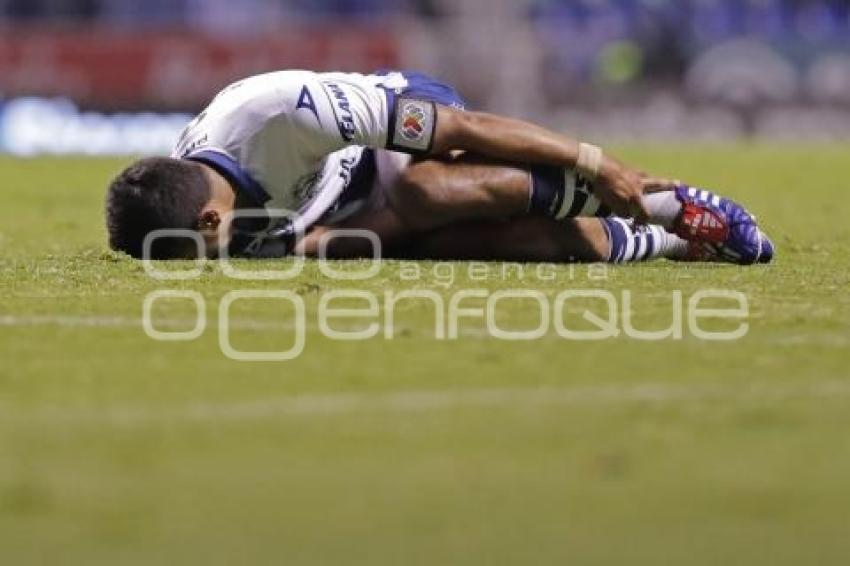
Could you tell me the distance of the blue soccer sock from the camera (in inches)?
313

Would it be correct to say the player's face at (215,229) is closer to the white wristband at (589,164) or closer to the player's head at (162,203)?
the player's head at (162,203)

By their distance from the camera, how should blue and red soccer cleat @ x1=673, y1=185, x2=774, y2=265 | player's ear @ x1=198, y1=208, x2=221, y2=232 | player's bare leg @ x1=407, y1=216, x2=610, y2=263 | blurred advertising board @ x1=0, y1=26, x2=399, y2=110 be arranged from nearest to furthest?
player's ear @ x1=198, y1=208, x2=221, y2=232 < blue and red soccer cleat @ x1=673, y1=185, x2=774, y2=265 < player's bare leg @ x1=407, y1=216, x2=610, y2=263 < blurred advertising board @ x1=0, y1=26, x2=399, y2=110

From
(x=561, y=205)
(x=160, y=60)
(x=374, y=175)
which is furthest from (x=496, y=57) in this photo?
(x=561, y=205)

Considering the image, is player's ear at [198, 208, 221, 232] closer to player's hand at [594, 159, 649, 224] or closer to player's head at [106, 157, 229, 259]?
player's head at [106, 157, 229, 259]

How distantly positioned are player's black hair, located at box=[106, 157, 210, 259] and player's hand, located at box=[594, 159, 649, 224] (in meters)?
1.56

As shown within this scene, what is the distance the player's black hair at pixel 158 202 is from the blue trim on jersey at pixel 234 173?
0.18ft

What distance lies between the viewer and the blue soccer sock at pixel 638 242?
796 cm

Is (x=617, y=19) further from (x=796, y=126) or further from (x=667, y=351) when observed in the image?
(x=667, y=351)

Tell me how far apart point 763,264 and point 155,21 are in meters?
24.2

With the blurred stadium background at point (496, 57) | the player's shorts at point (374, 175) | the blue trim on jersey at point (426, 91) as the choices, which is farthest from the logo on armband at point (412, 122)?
the blurred stadium background at point (496, 57)

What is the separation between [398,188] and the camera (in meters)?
7.69

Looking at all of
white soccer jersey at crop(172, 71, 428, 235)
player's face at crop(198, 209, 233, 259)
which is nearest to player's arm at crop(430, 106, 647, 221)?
white soccer jersey at crop(172, 71, 428, 235)

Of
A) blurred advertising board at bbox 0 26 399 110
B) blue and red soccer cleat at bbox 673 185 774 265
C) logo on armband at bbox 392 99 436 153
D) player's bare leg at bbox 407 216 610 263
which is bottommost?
blurred advertising board at bbox 0 26 399 110

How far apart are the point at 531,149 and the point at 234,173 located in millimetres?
1173
